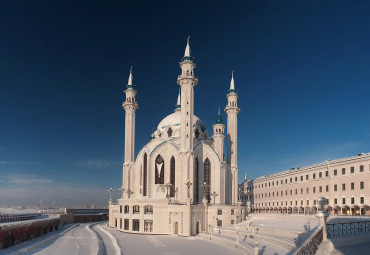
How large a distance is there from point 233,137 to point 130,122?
59.2 ft

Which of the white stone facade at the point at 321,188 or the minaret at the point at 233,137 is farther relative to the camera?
the minaret at the point at 233,137

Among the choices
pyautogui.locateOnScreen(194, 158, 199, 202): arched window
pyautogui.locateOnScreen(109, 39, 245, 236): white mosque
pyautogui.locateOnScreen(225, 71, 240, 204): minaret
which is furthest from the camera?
pyautogui.locateOnScreen(225, 71, 240, 204): minaret

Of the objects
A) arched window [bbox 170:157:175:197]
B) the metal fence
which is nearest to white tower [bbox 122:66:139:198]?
arched window [bbox 170:157:175:197]

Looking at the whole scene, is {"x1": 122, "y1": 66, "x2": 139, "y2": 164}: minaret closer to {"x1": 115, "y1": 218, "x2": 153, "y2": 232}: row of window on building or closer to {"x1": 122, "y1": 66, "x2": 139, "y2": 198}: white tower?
{"x1": 122, "y1": 66, "x2": 139, "y2": 198}: white tower

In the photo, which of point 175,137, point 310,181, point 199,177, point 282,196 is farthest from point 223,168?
point 282,196

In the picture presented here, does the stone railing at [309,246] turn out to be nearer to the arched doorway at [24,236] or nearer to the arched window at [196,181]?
the arched doorway at [24,236]

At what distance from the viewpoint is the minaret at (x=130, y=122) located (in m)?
58.8

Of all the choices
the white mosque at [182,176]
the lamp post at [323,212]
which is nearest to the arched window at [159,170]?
the white mosque at [182,176]

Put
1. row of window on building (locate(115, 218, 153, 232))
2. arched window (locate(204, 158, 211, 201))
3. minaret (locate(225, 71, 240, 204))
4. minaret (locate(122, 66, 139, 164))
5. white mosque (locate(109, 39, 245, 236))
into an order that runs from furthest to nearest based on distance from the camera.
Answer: minaret (locate(122, 66, 139, 164)) → minaret (locate(225, 71, 240, 204)) → arched window (locate(204, 158, 211, 201)) → row of window on building (locate(115, 218, 153, 232)) → white mosque (locate(109, 39, 245, 236))

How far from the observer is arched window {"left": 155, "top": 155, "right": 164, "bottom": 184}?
51688 millimetres

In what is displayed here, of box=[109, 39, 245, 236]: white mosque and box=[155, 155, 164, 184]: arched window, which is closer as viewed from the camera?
box=[109, 39, 245, 236]: white mosque

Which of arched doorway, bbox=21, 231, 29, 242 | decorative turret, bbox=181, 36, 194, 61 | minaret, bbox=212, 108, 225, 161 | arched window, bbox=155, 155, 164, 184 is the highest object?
decorative turret, bbox=181, 36, 194, 61

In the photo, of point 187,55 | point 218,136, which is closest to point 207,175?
point 218,136

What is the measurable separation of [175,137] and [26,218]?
89.8 feet
